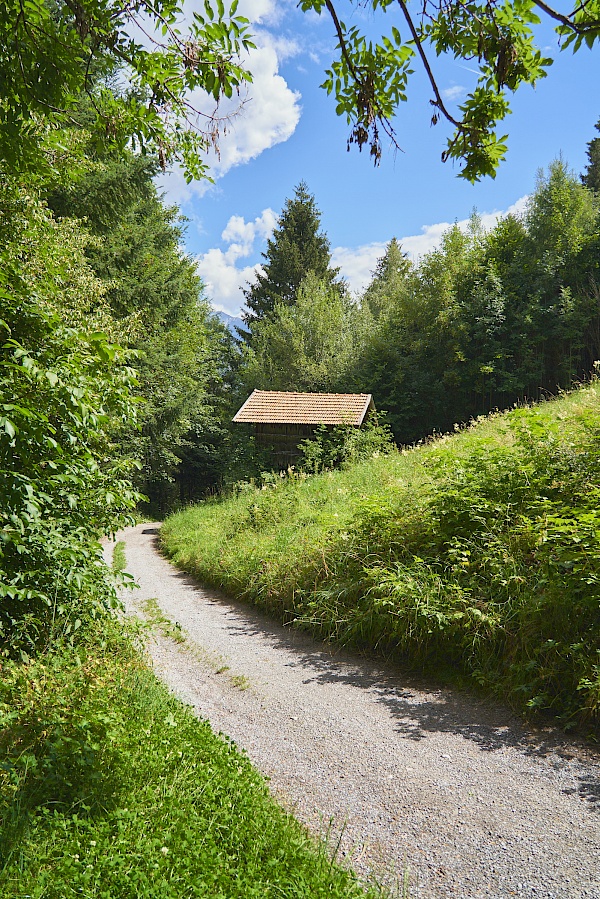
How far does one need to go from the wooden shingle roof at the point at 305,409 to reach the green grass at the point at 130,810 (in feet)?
47.0

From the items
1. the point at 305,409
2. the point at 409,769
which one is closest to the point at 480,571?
the point at 409,769

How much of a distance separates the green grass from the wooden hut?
568 inches

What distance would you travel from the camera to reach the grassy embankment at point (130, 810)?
246 centimetres

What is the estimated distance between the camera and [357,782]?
12.0 feet

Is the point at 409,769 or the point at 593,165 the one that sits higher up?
the point at 593,165

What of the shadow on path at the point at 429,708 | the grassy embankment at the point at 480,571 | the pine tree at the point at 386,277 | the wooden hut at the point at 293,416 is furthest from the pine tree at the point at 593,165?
the shadow on path at the point at 429,708

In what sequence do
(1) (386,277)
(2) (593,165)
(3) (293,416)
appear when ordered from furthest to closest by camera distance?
(1) (386,277)
(2) (593,165)
(3) (293,416)

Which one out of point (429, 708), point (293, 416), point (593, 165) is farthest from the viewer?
point (593, 165)

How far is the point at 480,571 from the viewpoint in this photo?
18.5ft

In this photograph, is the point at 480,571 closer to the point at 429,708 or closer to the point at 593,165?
the point at 429,708

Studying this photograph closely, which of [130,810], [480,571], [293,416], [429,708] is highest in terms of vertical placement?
[293,416]

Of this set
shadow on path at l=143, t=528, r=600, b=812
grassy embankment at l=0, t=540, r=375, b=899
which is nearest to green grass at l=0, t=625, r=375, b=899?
grassy embankment at l=0, t=540, r=375, b=899

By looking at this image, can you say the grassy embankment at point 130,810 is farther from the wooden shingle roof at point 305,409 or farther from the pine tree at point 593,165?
the pine tree at point 593,165

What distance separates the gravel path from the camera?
284 cm
